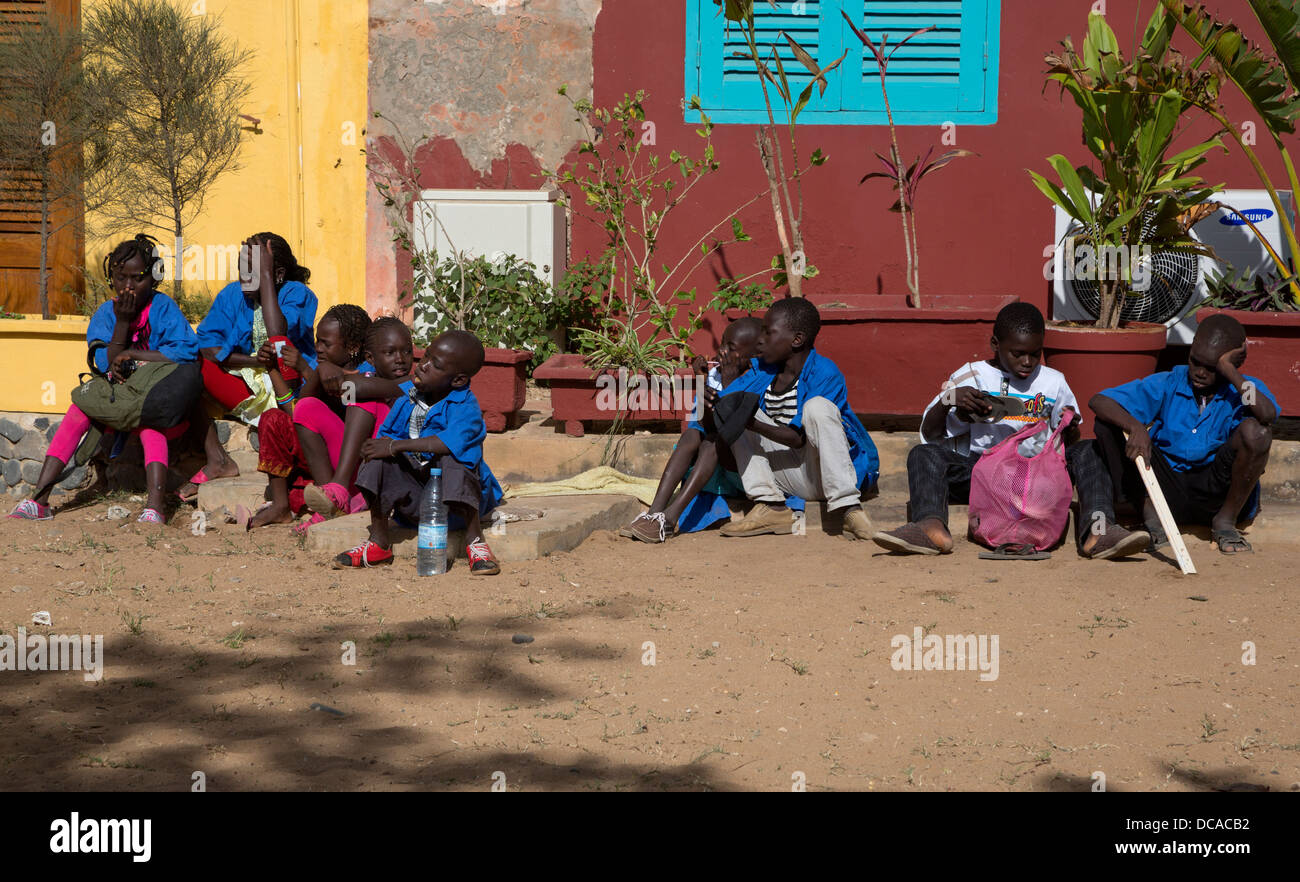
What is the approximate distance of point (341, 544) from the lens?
5.55 m

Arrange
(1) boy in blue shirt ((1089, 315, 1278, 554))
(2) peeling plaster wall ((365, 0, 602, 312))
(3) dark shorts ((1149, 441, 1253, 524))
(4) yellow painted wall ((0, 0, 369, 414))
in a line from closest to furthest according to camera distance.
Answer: (1) boy in blue shirt ((1089, 315, 1278, 554)) < (3) dark shorts ((1149, 441, 1253, 524)) < (2) peeling plaster wall ((365, 0, 602, 312)) < (4) yellow painted wall ((0, 0, 369, 414))

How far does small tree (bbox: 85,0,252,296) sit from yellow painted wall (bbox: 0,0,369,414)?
0.12 metres

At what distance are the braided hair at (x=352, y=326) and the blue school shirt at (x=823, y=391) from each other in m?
1.78

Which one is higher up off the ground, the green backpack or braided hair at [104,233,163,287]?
braided hair at [104,233,163,287]

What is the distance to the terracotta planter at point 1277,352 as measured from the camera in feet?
20.0

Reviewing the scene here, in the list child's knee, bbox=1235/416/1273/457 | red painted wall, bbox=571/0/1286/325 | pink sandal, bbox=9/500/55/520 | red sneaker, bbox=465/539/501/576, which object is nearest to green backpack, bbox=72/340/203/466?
pink sandal, bbox=9/500/55/520

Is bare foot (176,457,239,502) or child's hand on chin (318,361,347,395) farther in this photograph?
bare foot (176,457,239,502)

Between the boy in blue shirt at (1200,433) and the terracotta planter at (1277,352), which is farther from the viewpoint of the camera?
the terracotta planter at (1277,352)

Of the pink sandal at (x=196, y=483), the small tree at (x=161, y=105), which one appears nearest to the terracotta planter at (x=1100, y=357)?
the pink sandal at (x=196, y=483)

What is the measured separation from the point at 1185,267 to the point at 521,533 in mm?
3854

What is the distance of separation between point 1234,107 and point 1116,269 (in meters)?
1.89

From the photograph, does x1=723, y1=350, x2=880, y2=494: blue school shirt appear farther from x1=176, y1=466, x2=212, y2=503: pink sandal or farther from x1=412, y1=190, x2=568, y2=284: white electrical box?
x1=176, y1=466, x2=212, y2=503: pink sandal

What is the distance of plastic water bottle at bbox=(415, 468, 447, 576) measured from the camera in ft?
16.8

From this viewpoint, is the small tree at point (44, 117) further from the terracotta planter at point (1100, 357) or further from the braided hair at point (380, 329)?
the terracotta planter at point (1100, 357)
